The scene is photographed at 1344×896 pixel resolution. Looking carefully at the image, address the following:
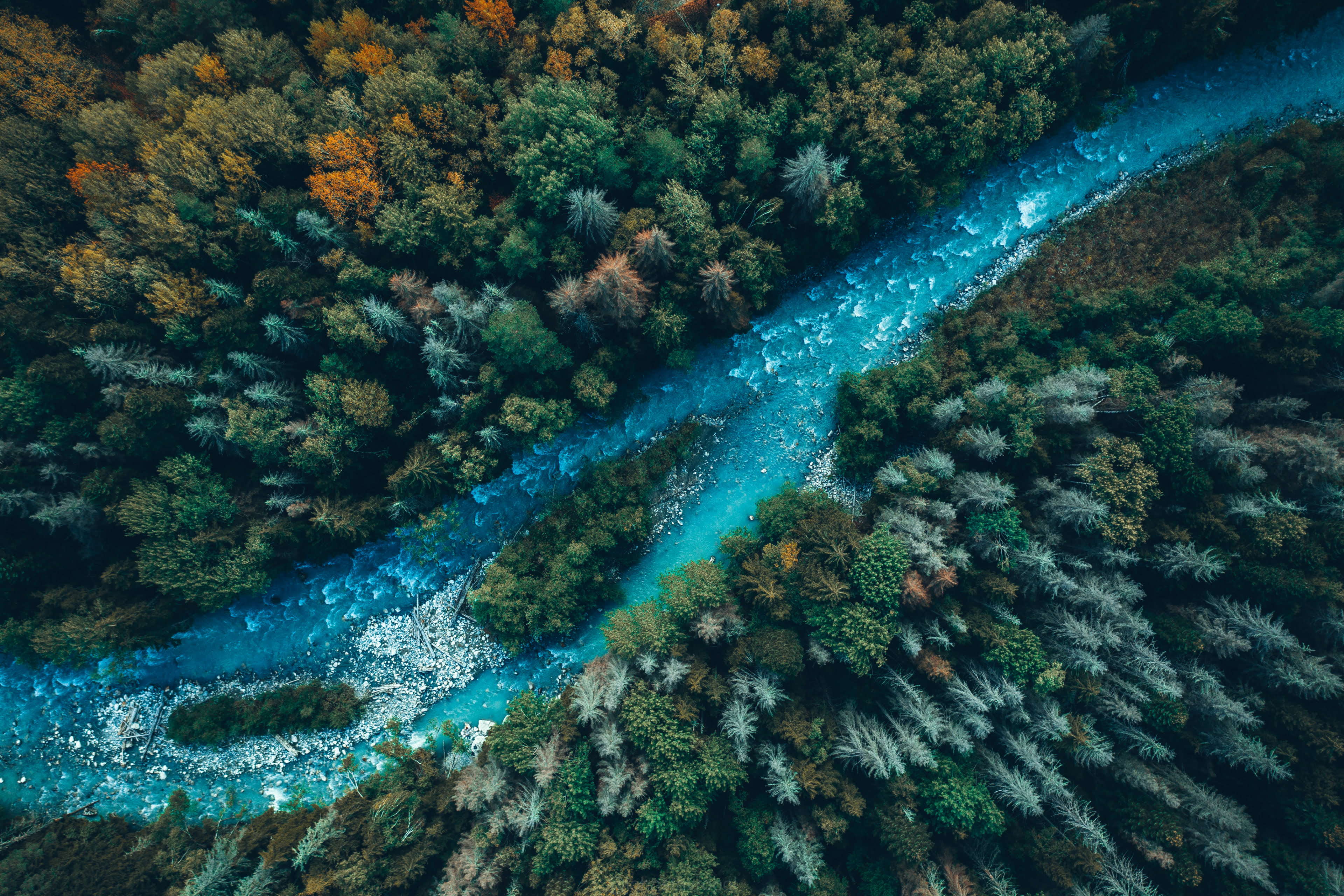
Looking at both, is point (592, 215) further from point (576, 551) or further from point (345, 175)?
point (576, 551)

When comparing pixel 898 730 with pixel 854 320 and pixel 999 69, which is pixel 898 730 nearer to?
pixel 854 320

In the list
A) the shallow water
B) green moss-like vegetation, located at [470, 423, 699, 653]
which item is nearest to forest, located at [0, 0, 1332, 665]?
the shallow water

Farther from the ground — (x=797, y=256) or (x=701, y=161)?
(x=701, y=161)

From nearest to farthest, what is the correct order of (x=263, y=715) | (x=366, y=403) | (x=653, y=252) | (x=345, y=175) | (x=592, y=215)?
(x=345, y=175)
(x=592, y=215)
(x=653, y=252)
(x=366, y=403)
(x=263, y=715)

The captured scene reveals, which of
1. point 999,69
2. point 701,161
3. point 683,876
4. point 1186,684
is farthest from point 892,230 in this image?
point 683,876

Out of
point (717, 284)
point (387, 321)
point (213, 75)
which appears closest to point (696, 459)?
point (717, 284)

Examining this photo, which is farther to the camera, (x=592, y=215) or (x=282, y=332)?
(x=282, y=332)

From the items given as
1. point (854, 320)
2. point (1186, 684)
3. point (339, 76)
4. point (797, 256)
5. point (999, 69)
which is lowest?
point (1186, 684)
